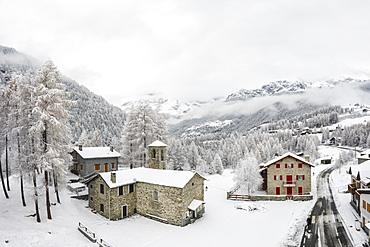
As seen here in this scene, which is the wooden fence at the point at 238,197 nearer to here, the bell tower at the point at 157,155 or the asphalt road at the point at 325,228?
the asphalt road at the point at 325,228

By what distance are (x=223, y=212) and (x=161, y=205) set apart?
381 inches

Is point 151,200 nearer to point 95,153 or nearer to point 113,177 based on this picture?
point 113,177

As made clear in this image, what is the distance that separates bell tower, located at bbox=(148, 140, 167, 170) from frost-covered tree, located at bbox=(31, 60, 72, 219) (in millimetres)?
14531

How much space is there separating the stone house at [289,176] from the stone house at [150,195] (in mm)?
16595

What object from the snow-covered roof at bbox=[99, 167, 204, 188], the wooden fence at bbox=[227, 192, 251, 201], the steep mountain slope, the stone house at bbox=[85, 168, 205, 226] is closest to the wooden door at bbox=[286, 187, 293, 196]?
the wooden fence at bbox=[227, 192, 251, 201]

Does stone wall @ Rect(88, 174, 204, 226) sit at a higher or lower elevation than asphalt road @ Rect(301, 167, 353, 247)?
higher

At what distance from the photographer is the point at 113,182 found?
108ft

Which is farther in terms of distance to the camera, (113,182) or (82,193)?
(82,193)

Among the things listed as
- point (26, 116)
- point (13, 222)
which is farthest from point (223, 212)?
point (26, 116)

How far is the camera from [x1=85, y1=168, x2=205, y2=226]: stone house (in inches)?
1238

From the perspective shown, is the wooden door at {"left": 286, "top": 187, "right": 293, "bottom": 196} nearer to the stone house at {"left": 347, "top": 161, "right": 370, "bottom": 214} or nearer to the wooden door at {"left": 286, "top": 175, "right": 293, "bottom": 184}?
the wooden door at {"left": 286, "top": 175, "right": 293, "bottom": 184}

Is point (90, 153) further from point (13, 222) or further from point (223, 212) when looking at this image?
point (223, 212)

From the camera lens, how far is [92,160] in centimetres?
4569

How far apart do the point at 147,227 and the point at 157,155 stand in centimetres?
1145
